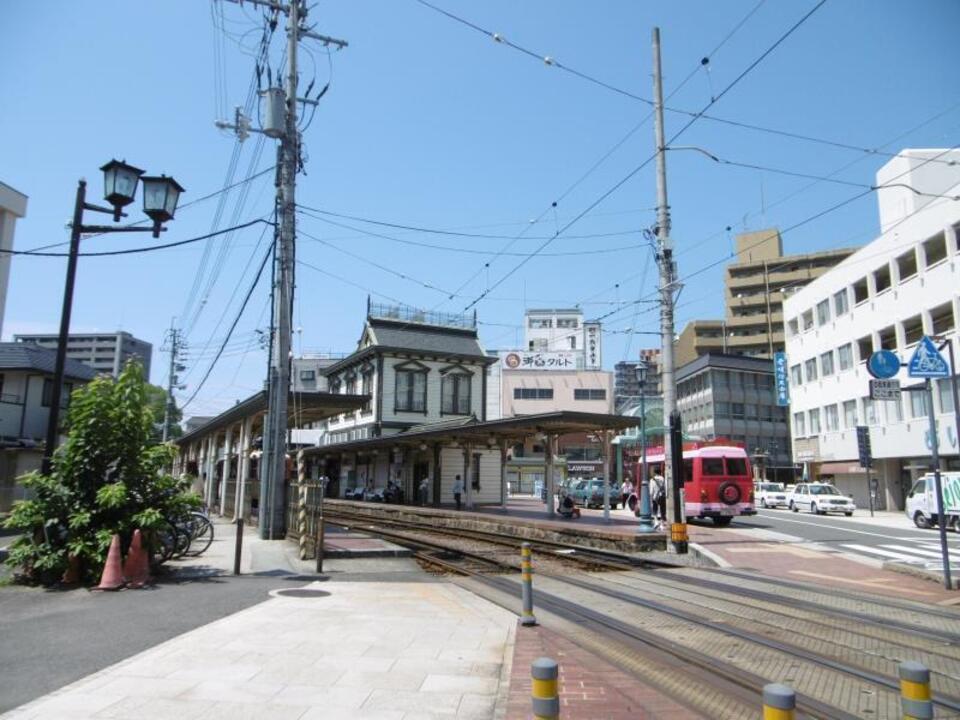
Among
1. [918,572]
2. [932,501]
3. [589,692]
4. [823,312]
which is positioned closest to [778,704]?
[589,692]

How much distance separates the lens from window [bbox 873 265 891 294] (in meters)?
38.3

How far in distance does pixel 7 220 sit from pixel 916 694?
1457 inches

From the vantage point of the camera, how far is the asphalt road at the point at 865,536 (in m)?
17.4

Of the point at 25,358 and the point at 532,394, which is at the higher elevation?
the point at 532,394

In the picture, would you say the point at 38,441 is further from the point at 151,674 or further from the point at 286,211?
the point at 151,674

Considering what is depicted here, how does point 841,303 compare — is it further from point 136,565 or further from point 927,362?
point 136,565

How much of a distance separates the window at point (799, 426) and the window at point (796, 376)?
220cm

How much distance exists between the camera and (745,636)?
775cm

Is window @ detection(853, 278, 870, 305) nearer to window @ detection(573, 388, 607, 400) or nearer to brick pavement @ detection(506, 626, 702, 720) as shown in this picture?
window @ detection(573, 388, 607, 400)

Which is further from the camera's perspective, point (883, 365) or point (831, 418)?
point (831, 418)

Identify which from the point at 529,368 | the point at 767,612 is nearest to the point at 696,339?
the point at 529,368

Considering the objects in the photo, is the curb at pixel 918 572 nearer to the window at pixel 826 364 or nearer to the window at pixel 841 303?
the window at pixel 841 303

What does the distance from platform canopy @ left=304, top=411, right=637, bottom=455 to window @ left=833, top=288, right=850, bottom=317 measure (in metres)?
22.7

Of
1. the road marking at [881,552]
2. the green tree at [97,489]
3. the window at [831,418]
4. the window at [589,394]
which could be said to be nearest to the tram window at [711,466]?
the road marking at [881,552]
